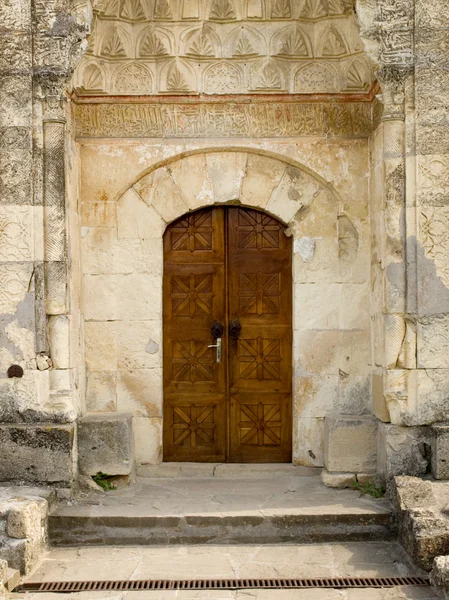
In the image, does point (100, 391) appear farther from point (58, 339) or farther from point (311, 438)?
point (311, 438)

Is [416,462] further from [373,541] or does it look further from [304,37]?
[304,37]

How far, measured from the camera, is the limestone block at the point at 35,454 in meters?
5.18

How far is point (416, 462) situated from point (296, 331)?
142 centimetres

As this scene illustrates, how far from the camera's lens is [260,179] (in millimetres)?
5953

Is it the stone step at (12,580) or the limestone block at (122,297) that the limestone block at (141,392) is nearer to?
the limestone block at (122,297)

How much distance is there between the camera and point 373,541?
4.95m

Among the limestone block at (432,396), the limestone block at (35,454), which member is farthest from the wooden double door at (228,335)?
the limestone block at (432,396)

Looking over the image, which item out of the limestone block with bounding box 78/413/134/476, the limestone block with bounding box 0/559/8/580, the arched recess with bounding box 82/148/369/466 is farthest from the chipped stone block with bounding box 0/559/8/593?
the arched recess with bounding box 82/148/369/466

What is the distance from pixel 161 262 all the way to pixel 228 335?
81 cm

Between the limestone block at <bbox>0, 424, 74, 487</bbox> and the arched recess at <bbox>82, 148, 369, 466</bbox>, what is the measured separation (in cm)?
86

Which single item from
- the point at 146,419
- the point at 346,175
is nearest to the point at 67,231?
the point at 146,419

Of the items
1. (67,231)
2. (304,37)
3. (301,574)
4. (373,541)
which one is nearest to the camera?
(301,574)

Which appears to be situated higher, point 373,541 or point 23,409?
point 23,409

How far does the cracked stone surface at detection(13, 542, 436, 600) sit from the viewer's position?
13.8ft
